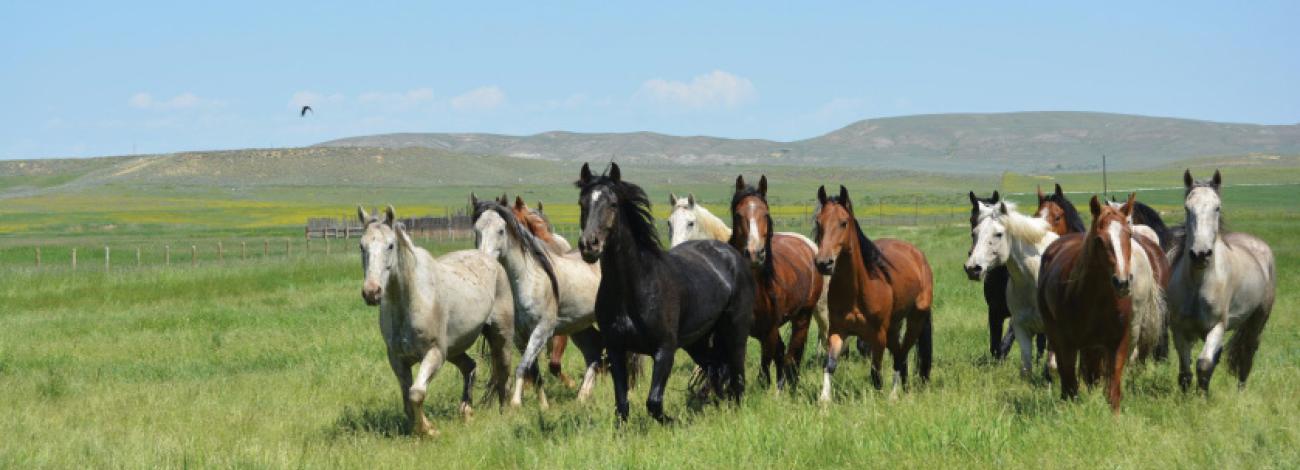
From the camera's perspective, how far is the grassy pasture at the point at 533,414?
22.7 feet

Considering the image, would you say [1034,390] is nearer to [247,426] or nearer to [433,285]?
[433,285]

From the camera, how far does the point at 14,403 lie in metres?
11.0

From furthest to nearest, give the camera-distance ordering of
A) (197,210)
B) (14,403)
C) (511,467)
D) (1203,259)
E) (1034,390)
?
(197,210)
(14,403)
(1034,390)
(1203,259)
(511,467)

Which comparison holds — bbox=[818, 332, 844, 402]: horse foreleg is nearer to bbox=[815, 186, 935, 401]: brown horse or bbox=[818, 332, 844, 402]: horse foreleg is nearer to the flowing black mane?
bbox=[815, 186, 935, 401]: brown horse

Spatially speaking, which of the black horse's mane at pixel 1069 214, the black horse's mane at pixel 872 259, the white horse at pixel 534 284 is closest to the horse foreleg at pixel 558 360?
the white horse at pixel 534 284

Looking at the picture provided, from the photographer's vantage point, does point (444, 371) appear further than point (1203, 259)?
Yes

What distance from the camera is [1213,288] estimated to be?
30.2 ft

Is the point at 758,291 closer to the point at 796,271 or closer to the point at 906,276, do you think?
the point at 796,271

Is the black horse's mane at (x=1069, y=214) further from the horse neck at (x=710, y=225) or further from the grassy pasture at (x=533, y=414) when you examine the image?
the horse neck at (x=710, y=225)

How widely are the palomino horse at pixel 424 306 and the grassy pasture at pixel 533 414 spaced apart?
42 centimetres

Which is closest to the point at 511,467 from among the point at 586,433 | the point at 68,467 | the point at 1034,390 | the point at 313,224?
the point at 586,433

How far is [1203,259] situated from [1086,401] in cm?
146

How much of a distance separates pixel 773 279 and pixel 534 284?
78.6 inches

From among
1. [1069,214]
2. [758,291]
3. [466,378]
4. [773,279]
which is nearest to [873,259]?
[773,279]
